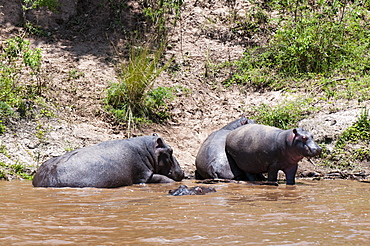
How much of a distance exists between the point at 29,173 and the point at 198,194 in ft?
13.2

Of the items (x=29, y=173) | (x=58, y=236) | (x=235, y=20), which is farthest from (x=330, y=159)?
(x=235, y=20)

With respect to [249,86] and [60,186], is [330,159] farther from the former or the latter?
[60,186]

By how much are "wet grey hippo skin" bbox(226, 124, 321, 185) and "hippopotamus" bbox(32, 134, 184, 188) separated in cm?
120

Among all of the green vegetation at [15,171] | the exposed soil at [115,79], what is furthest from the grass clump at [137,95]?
the green vegetation at [15,171]

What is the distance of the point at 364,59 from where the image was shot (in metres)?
12.5

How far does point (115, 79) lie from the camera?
12.9 metres

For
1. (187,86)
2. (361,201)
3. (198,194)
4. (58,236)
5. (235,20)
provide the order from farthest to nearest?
(235,20), (187,86), (198,194), (361,201), (58,236)

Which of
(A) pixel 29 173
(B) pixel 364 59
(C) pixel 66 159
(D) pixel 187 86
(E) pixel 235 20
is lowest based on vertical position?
(A) pixel 29 173

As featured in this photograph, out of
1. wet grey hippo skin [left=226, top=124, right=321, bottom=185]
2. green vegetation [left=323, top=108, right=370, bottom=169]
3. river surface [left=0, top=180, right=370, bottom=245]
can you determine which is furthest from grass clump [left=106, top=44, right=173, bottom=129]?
river surface [left=0, top=180, right=370, bottom=245]

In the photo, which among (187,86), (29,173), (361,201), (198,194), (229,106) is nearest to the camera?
(361,201)

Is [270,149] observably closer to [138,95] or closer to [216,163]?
[216,163]

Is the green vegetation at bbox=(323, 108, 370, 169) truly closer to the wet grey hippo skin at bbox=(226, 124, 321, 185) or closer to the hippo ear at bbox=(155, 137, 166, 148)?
the wet grey hippo skin at bbox=(226, 124, 321, 185)

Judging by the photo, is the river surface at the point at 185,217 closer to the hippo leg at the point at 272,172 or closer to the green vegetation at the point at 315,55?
the hippo leg at the point at 272,172

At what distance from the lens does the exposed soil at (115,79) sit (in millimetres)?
9663
